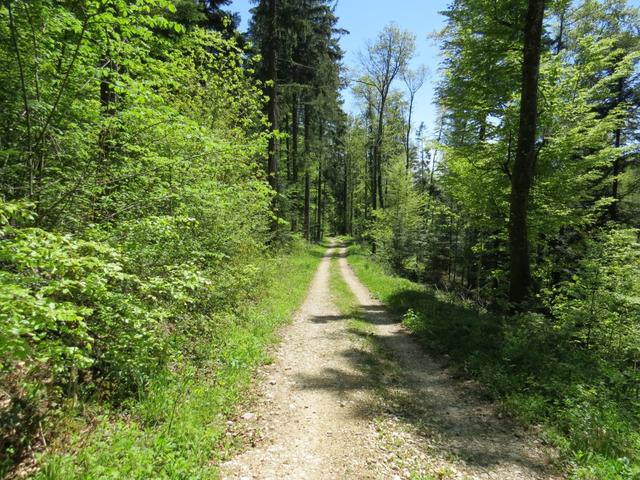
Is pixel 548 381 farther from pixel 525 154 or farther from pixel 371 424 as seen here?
pixel 525 154

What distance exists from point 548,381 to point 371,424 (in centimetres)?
306

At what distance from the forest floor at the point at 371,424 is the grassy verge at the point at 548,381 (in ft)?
1.13

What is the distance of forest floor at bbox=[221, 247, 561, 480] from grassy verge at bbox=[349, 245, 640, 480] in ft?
1.13

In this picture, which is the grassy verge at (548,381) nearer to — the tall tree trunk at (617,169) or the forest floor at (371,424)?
the forest floor at (371,424)

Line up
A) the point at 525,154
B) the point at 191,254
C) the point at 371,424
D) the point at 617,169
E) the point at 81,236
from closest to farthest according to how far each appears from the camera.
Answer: the point at 81,236 < the point at 371,424 < the point at 191,254 < the point at 525,154 < the point at 617,169

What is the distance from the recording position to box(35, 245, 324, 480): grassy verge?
3.16 m

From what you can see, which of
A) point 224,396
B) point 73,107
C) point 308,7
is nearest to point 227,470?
point 224,396

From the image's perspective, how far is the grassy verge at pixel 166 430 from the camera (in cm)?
316

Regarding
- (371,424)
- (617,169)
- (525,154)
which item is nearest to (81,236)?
(371,424)

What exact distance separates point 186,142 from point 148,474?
511cm

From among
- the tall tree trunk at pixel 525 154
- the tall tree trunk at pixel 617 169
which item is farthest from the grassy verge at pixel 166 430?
the tall tree trunk at pixel 617 169

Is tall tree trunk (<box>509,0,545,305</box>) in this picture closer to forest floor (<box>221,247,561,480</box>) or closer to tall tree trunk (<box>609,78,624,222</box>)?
forest floor (<box>221,247,561,480</box>)

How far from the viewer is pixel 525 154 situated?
859 centimetres

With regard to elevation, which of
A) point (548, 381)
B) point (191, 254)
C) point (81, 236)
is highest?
point (81, 236)
